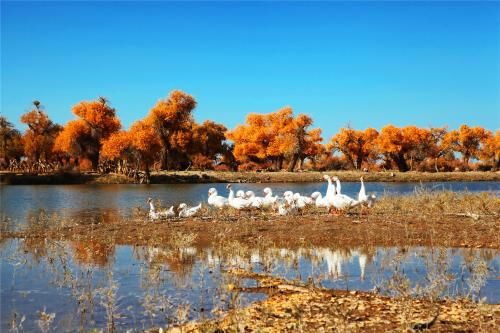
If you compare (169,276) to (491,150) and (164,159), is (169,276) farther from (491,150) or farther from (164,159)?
(491,150)

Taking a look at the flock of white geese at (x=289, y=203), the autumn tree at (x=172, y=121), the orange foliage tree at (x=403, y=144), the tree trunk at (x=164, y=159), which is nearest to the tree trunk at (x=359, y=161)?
the orange foliage tree at (x=403, y=144)

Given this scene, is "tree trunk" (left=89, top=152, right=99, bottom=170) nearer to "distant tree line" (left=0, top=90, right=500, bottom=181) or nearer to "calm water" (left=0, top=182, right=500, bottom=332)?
"distant tree line" (left=0, top=90, right=500, bottom=181)

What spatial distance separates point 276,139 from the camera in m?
78.4

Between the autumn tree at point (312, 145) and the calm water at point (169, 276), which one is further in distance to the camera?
the autumn tree at point (312, 145)

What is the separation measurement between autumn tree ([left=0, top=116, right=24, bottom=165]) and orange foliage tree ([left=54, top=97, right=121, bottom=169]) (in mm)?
4915

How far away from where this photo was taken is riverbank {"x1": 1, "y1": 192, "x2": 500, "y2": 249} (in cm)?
1446

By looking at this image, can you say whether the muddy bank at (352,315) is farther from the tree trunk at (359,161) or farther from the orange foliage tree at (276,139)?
the tree trunk at (359,161)

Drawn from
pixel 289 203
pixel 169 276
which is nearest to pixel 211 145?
pixel 289 203

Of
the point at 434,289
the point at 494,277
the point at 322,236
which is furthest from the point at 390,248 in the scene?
the point at 434,289

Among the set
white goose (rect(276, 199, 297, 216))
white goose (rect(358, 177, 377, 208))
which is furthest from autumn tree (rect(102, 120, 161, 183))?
white goose (rect(358, 177, 377, 208))

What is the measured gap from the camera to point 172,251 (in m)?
13.7

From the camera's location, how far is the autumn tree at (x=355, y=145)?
282 feet

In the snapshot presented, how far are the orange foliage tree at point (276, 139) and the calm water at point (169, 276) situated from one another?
205 feet

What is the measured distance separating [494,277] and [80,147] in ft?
211
